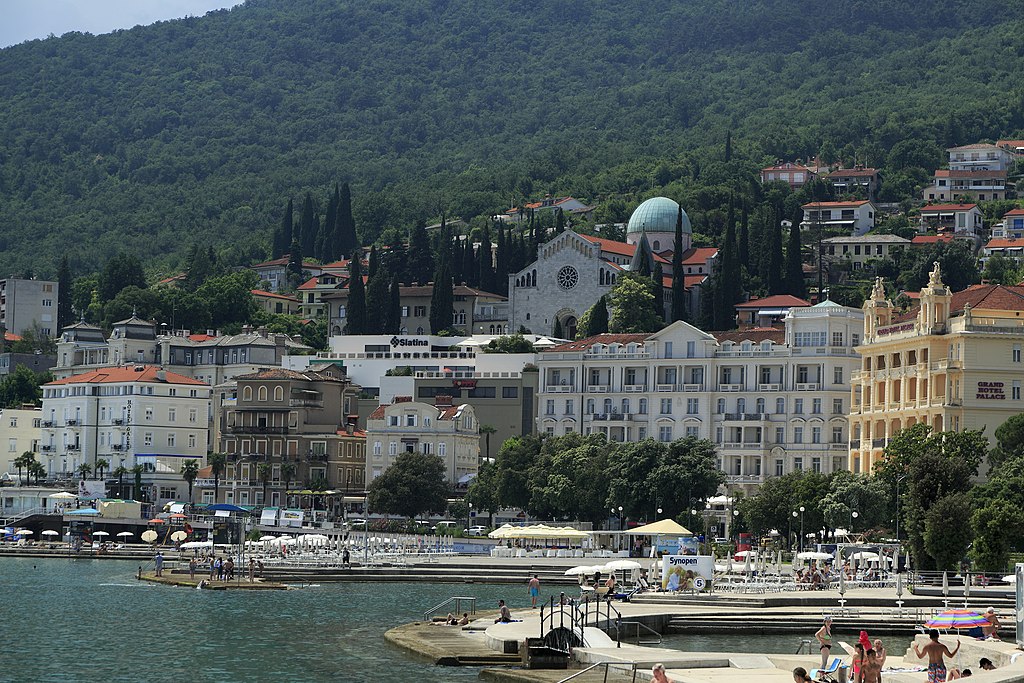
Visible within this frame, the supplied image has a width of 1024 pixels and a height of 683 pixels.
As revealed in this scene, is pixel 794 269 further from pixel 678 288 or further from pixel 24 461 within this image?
pixel 24 461

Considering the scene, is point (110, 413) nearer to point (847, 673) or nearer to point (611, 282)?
point (611, 282)

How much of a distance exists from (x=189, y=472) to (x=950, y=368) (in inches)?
2393

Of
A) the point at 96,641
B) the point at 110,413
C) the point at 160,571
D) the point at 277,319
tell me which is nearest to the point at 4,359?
the point at 277,319

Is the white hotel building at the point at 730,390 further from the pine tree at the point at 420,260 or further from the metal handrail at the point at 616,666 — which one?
the metal handrail at the point at 616,666

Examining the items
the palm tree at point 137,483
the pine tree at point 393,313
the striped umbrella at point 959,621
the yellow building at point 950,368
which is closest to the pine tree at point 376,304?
the pine tree at point 393,313

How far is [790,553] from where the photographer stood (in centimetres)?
9606

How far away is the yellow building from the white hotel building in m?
15.7

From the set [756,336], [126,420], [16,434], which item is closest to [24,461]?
[126,420]

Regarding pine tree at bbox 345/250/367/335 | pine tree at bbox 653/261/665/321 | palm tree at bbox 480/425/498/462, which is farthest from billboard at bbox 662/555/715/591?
pine tree at bbox 345/250/367/335

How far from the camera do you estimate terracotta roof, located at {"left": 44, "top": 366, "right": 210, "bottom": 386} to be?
150m

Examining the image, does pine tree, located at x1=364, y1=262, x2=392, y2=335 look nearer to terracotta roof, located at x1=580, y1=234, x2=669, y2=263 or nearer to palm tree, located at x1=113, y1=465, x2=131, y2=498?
terracotta roof, located at x1=580, y1=234, x2=669, y2=263

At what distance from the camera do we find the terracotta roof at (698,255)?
17650 centimetres

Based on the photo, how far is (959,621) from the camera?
164 feet

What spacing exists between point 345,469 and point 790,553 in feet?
162
